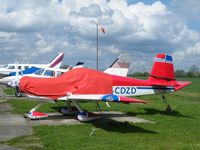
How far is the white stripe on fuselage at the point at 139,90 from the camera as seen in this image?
50.0ft

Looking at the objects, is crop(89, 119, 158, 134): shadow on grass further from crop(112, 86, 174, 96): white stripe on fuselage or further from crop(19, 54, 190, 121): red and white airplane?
crop(112, 86, 174, 96): white stripe on fuselage

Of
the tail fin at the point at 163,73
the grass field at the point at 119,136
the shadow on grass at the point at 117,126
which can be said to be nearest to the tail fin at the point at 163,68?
the tail fin at the point at 163,73

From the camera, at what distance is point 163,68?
1697cm

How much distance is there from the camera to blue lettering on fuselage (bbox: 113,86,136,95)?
15150 mm

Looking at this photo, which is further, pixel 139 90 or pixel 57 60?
pixel 57 60

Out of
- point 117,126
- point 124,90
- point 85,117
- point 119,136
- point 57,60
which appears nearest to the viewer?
point 119,136

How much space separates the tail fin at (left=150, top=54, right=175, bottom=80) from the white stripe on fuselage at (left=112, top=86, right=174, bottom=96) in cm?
55

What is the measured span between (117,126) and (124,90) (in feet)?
9.42

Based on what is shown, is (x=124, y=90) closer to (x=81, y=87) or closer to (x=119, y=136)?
(x=81, y=87)

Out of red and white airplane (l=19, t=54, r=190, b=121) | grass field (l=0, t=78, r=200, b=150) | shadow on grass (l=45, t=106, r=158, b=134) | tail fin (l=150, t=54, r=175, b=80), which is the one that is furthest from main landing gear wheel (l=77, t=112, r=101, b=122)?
tail fin (l=150, t=54, r=175, b=80)

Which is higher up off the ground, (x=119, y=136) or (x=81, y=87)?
(x=81, y=87)

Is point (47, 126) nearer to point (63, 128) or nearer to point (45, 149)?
point (63, 128)

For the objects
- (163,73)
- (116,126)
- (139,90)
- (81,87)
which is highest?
(163,73)

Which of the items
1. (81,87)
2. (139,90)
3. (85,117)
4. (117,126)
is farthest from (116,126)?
(139,90)
